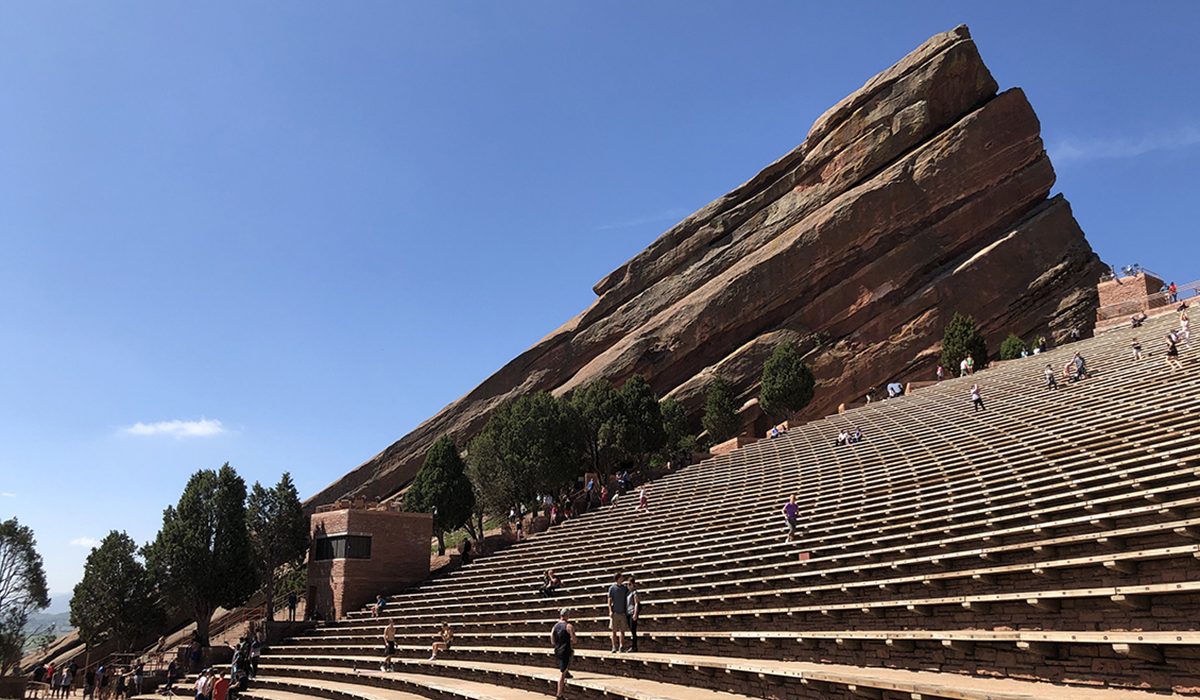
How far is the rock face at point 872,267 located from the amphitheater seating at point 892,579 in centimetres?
2343

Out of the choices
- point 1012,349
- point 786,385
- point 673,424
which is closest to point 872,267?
point 1012,349

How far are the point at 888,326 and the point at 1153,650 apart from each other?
45.8 meters

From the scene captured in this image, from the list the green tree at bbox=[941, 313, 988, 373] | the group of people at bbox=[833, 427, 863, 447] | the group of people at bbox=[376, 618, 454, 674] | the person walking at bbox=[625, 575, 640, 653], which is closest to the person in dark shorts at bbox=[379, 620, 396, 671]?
the group of people at bbox=[376, 618, 454, 674]

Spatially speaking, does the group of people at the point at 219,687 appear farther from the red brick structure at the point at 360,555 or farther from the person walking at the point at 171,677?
the red brick structure at the point at 360,555

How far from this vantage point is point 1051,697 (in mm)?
5895

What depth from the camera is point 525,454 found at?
1366 inches

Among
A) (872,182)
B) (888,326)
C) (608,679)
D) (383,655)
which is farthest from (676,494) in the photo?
(872,182)

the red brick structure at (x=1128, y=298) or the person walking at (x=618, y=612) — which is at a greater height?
the red brick structure at (x=1128, y=298)

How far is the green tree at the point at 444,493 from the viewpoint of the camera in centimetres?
3469

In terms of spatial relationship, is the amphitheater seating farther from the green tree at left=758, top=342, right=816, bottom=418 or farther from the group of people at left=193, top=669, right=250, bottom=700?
the green tree at left=758, top=342, right=816, bottom=418

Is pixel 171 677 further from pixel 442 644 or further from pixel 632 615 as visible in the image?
pixel 632 615

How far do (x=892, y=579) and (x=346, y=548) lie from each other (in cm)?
1971

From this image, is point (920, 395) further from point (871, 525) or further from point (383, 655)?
point (383, 655)

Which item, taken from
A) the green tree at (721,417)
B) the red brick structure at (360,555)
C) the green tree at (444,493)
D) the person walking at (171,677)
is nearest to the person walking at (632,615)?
the red brick structure at (360,555)
